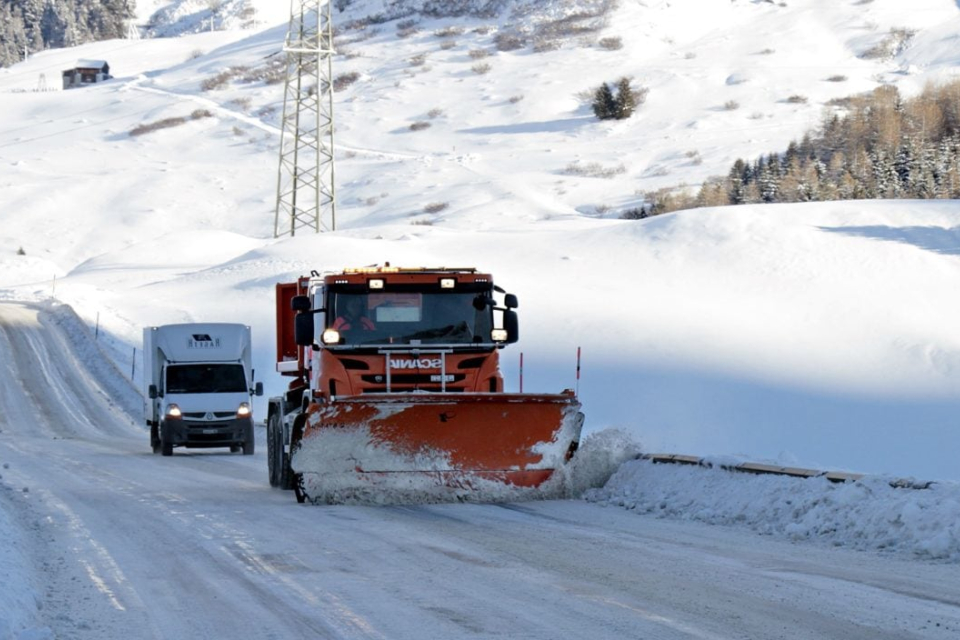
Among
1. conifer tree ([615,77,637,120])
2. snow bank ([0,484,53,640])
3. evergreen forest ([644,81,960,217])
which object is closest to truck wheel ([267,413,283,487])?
snow bank ([0,484,53,640])

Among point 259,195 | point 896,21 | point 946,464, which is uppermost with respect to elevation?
point 896,21

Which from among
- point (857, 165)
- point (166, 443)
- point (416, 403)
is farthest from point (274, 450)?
point (857, 165)

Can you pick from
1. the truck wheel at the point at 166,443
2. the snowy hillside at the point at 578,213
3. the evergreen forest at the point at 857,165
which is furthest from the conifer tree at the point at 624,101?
the truck wheel at the point at 166,443

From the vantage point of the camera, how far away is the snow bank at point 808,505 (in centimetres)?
1152

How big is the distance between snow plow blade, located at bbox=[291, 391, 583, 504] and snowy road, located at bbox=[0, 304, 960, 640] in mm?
377

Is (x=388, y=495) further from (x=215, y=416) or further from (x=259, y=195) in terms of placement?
(x=259, y=195)

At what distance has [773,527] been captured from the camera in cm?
1295

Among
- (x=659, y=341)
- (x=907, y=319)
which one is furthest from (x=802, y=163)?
(x=659, y=341)

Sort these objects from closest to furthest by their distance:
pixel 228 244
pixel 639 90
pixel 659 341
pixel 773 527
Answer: pixel 773 527 → pixel 659 341 → pixel 228 244 → pixel 639 90

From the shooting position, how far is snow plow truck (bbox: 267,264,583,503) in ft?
49.6

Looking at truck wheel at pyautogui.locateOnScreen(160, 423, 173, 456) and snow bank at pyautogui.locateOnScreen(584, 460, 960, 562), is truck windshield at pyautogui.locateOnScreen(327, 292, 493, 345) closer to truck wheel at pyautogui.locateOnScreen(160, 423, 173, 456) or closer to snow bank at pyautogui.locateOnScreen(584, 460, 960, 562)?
snow bank at pyautogui.locateOnScreen(584, 460, 960, 562)

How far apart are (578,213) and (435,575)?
75.5 metres

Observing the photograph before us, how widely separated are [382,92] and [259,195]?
26.2 metres

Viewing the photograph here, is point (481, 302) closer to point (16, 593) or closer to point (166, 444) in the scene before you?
point (16, 593)
